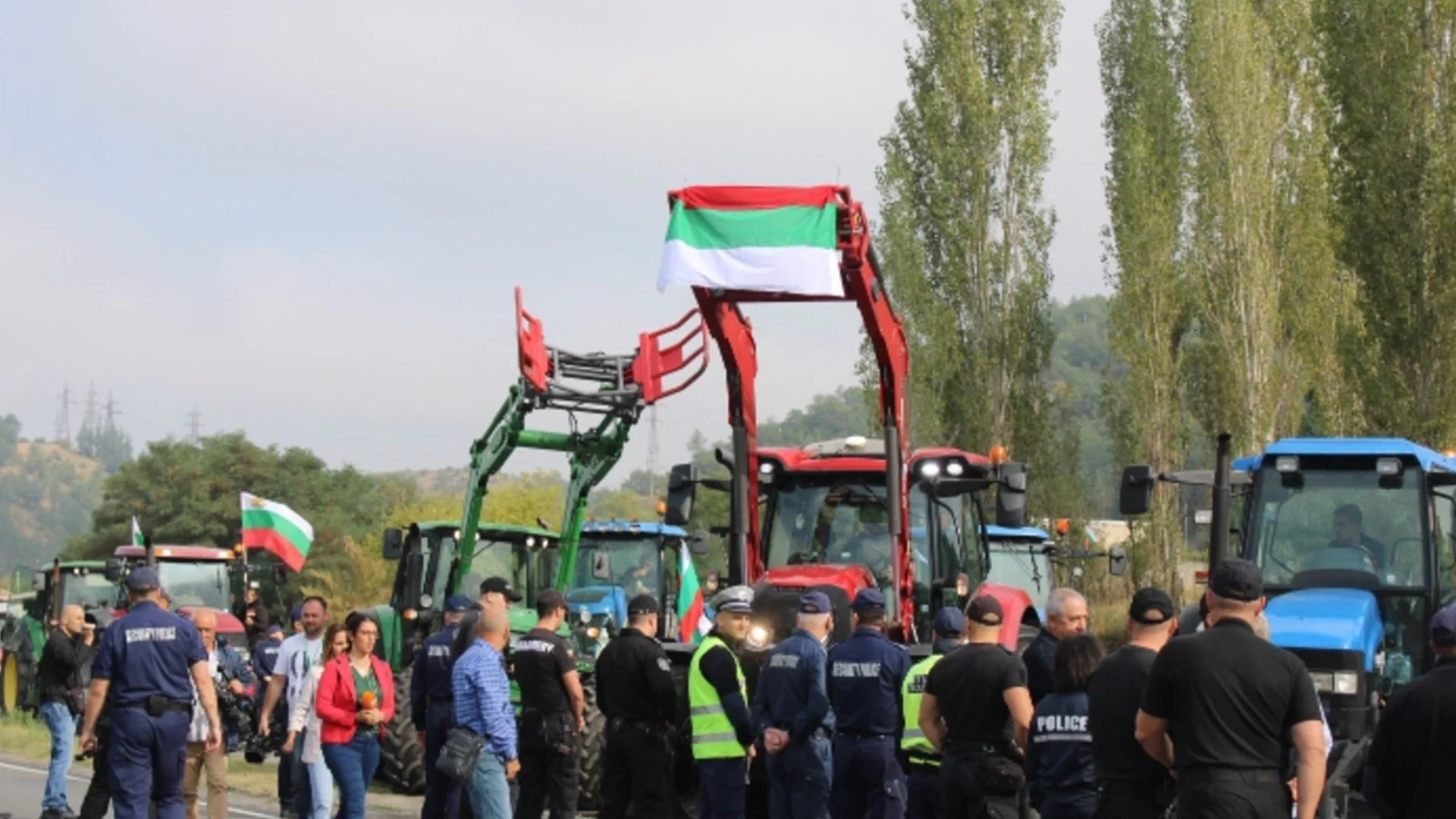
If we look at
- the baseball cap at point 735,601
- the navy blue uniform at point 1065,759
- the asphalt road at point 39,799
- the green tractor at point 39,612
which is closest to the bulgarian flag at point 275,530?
the green tractor at point 39,612

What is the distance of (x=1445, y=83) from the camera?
29.7 metres

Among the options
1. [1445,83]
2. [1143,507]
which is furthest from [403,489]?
[1143,507]

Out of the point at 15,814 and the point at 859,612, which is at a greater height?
the point at 859,612

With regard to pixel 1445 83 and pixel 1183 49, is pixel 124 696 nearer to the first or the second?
pixel 1445 83

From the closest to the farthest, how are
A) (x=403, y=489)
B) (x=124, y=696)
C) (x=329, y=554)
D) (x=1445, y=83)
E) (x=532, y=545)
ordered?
(x=124, y=696) < (x=532, y=545) < (x=1445, y=83) < (x=329, y=554) < (x=403, y=489)

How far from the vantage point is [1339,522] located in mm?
14070

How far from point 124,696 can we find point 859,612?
467cm

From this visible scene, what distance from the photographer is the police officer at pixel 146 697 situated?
13062 mm

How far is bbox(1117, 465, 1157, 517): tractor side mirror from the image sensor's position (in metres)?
13.3

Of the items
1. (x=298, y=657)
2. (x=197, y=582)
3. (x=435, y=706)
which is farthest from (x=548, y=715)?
(x=197, y=582)

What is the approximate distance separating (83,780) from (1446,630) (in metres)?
16.9

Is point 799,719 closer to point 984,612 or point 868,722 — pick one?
point 868,722

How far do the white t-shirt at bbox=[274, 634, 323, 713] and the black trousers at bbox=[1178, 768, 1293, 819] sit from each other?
8.45 m

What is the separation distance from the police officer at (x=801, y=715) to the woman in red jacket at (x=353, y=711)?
2.87 meters
